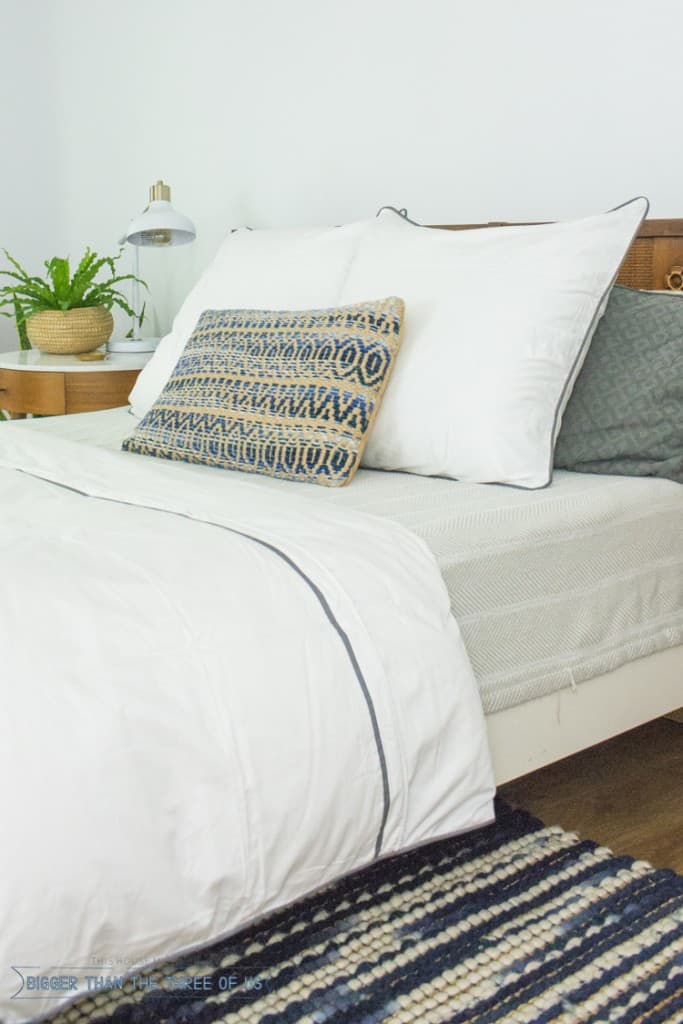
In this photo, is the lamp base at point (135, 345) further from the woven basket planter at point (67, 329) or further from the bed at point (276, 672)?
the bed at point (276, 672)

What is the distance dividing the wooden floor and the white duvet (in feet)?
1.43

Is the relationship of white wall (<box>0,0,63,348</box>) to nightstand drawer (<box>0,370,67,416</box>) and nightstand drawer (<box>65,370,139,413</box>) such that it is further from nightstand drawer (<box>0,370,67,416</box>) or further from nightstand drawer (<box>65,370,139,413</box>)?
nightstand drawer (<box>65,370,139,413</box>)

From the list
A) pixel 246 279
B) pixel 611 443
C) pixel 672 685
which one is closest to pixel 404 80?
pixel 246 279

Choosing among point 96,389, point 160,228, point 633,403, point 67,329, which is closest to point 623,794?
point 633,403

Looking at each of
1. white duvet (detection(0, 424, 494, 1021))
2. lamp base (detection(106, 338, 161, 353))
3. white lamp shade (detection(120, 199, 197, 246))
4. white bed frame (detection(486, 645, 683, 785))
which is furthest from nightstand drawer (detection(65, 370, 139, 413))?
white bed frame (detection(486, 645, 683, 785))

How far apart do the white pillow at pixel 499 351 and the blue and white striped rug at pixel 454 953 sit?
57 centimetres

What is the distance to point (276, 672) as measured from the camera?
1.14 meters

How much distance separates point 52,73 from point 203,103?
1048 mm

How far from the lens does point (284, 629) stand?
3.85ft

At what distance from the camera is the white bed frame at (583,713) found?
56.2 inches

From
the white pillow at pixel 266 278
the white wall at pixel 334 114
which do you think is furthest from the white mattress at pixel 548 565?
the white wall at pixel 334 114

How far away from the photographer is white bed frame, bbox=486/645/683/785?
143 centimetres

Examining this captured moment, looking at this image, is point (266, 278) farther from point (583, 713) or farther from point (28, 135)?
point (28, 135)

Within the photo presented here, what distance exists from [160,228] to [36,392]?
552 millimetres
